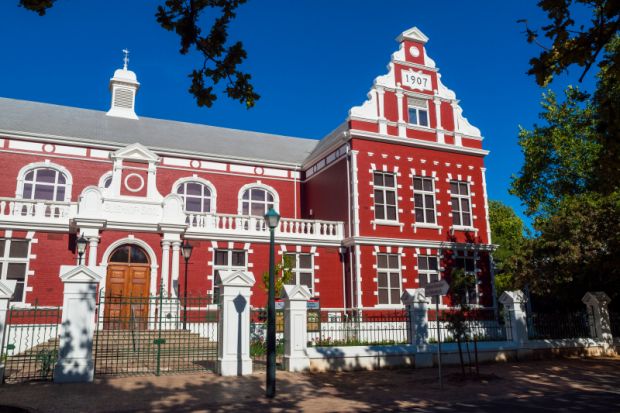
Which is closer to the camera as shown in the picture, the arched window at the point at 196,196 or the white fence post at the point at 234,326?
the white fence post at the point at 234,326

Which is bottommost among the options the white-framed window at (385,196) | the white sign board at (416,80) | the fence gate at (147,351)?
the fence gate at (147,351)

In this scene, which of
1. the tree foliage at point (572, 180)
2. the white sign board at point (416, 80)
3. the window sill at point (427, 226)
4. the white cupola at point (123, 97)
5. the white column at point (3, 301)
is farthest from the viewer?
the white cupola at point (123, 97)

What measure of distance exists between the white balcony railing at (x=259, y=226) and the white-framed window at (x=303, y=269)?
0.88 metres

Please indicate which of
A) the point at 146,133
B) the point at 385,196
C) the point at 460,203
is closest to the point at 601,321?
the point at 460,203

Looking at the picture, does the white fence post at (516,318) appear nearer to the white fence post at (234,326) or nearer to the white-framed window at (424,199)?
the white-framed window at (424,199)

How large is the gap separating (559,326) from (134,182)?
17.5 metres

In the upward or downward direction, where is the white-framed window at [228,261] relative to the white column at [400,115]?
downward

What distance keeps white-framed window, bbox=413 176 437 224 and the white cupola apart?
15690mm

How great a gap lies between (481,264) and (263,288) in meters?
10.3

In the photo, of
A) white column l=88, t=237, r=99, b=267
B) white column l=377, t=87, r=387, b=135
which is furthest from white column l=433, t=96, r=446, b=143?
white column l=88, t=237, r=99, b=267

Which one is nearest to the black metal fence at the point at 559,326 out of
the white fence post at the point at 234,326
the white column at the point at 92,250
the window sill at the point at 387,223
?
the window sill at the point at 387,223

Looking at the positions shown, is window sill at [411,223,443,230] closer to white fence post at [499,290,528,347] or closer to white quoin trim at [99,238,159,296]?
white fence post at [499,290,528,347]

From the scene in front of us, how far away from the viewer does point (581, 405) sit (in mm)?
9266

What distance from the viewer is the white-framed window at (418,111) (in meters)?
24.4
